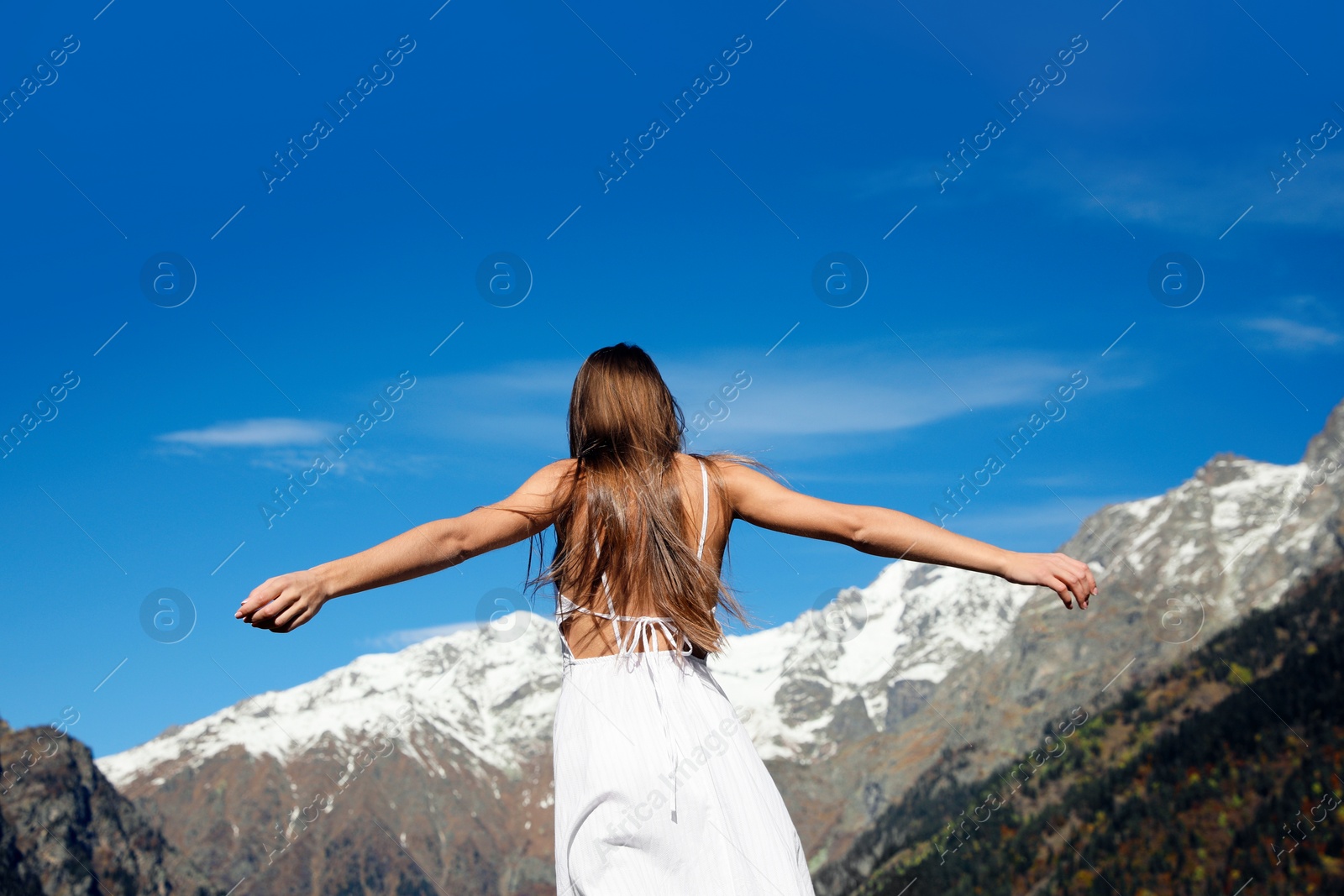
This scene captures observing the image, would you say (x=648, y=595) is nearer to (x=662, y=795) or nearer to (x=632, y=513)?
(x=632, y=513)

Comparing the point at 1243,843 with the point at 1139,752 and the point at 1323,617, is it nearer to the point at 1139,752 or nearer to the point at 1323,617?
the point at 1139,752

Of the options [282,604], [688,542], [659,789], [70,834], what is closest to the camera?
[282,604]

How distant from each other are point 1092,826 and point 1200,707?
2897cm

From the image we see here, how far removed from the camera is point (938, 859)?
188 meters

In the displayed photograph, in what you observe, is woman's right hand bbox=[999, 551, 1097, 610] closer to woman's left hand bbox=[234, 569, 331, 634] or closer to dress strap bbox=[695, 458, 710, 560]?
dress strap bbox=[695, 458, 710, 560]

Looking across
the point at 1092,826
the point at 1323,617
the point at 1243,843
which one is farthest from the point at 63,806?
the point at 1323,617

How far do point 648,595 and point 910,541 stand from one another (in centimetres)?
81

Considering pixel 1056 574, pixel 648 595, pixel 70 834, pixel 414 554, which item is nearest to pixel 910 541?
pixel 1056 574

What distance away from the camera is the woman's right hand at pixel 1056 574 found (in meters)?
3.40

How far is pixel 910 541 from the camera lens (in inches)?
136

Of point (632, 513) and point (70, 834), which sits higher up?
point (70, 834)

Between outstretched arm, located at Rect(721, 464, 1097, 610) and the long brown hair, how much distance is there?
241 millimetres

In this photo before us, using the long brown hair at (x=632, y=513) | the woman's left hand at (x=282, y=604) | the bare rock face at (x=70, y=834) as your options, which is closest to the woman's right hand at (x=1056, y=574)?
the long brown hair at (x=632, y=513)

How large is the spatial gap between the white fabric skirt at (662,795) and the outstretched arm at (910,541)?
0.58 m
